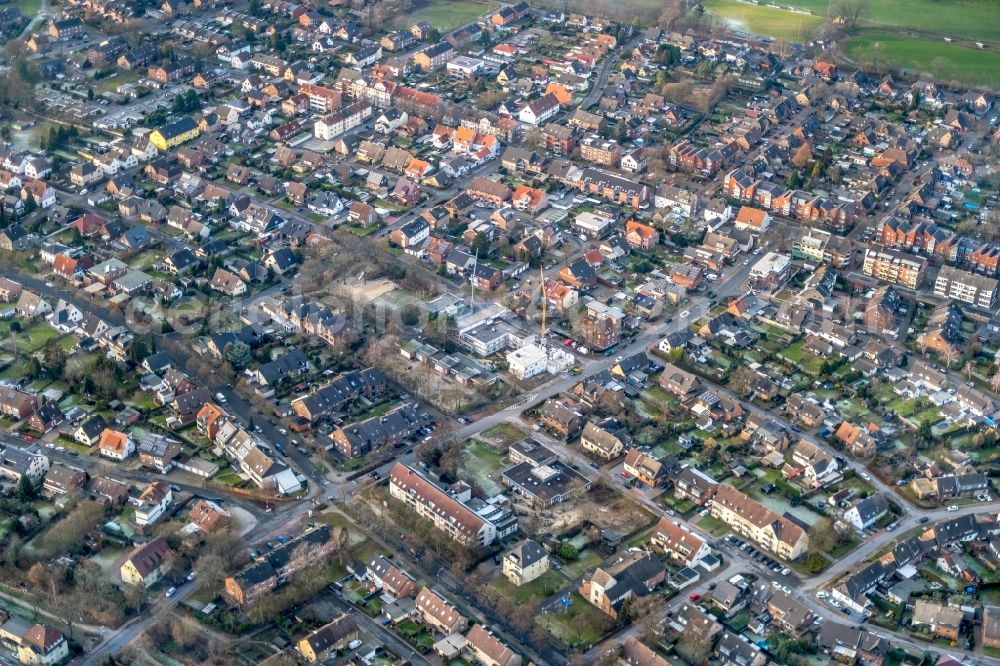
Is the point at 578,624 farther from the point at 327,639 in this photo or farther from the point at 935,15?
the point at 935,15

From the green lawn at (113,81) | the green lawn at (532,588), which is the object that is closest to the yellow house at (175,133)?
the green lawn at (113,81)

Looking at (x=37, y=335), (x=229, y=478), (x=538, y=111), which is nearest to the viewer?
(x=229, y=478)

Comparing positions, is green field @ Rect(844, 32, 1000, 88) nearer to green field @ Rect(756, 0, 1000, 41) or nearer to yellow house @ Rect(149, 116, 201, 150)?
green field @ Rect(756, 0, 1000, 41)

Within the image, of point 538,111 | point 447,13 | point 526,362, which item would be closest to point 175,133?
point 538,111

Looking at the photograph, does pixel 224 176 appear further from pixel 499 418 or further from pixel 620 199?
pixel 499 418

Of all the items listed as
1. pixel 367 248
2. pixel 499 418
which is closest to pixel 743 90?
pixel 367 248

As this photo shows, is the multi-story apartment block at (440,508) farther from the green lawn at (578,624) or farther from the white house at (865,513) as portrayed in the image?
the white house at (865,513)
